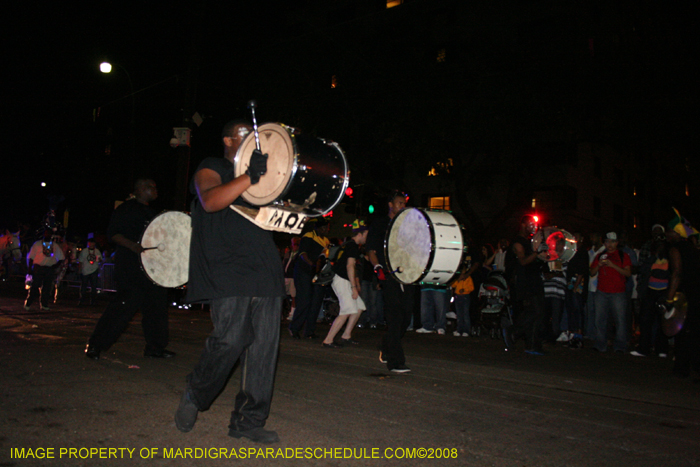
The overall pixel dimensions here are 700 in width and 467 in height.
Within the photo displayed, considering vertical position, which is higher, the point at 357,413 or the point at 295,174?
the point at 295,174

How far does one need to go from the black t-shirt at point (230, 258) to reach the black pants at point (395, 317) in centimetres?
333

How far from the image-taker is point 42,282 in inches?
531

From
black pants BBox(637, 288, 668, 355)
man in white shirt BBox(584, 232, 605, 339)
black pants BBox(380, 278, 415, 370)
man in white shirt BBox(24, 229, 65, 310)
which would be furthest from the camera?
man in white shirt BBox(24, 229, 65, 310)

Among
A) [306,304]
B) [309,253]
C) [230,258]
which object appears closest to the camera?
[230,258]

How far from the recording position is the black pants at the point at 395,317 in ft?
23.3

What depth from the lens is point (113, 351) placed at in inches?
301

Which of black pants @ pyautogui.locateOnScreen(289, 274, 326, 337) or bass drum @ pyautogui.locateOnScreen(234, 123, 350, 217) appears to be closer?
bass drum @ pyautogui.locateOnScreen(234, 123, 350, 217)

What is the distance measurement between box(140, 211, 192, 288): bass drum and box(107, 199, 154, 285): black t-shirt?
0.53 ft

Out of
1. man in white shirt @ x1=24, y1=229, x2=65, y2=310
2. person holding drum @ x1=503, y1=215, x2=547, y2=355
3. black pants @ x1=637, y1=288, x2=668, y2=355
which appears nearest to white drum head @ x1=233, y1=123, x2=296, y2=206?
person holding drum @ x1=503, y1=215, x2=547, y2=355

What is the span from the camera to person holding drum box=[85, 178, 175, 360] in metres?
6.84

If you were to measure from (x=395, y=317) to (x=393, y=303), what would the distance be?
0.16 metres

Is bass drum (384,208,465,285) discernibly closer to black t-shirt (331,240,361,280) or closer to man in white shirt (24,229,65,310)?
black t-shirt (331,240,361,280)

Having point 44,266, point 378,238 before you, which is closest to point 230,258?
point 378,238

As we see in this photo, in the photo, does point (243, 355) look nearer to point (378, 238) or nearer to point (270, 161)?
point (270, 161)
